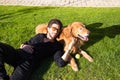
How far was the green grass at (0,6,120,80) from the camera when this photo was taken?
5598mm

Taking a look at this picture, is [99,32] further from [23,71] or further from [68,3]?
[68,3]

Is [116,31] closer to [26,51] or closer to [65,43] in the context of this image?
[65,43]

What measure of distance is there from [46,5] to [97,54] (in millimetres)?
5521

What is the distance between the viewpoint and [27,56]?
5.50 metres

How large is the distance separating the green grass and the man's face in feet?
1.86

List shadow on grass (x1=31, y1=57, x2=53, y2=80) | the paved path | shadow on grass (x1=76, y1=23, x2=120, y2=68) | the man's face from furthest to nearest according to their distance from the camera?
1. the paved path
2. shadow on grass (x1=76, y1=23, x2=120, y2=68)
3. the man's face
4. shadow on grass (x1=31, y1=57, x2=53, y2=80)

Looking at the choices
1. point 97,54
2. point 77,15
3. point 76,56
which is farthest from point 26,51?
point 77,15

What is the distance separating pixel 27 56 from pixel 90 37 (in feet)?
6.77

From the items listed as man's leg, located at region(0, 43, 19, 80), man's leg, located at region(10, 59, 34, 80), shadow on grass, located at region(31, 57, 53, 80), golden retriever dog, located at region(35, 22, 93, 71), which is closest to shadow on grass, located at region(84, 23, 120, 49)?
golden retriever dog, located at region(35, 22, 93, 71)

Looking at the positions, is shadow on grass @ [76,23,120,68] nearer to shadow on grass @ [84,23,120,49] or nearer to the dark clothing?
shadow on grass @ [84,23,120,49]

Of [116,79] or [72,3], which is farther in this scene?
[72,3]

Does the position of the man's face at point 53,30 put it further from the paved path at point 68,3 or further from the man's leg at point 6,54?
the paved path at point 68,3

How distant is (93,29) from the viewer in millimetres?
7609

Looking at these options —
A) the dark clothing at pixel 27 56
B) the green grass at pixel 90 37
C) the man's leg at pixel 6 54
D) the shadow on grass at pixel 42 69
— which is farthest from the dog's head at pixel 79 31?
the man's leg at pixel 6 54
